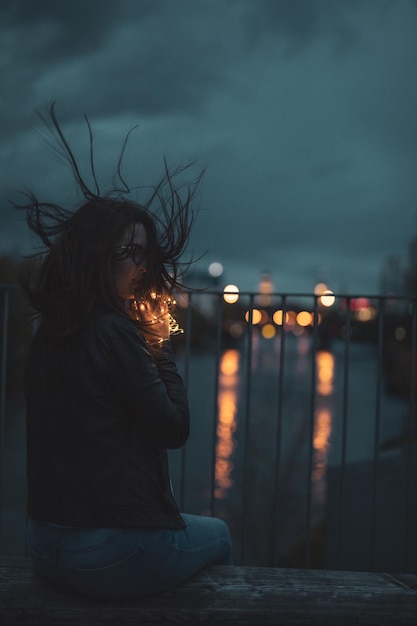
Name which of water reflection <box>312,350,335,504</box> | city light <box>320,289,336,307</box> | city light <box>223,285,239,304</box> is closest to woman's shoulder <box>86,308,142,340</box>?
city light <box>223,285,239,304</box>

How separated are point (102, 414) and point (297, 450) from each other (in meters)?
15.8

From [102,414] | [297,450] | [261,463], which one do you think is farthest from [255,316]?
[297,450]

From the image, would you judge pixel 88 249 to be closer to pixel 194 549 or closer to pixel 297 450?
A: pixel 194 549

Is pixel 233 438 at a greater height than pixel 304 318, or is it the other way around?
pixel 304 318

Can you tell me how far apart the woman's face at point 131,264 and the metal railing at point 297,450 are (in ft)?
3.46

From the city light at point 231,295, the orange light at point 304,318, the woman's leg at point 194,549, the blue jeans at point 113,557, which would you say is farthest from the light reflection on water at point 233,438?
the blue jeans at point 113,557

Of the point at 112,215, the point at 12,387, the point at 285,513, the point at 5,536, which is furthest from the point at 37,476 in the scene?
the point at 12,387

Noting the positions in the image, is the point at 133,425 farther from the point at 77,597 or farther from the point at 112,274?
the point at 77,597

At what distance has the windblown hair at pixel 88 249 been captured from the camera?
177cm

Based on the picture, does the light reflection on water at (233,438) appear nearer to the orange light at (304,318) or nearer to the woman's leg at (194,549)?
the orange light at (304,318)

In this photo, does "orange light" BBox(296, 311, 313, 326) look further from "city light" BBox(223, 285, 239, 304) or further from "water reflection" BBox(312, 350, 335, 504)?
"water reflection" BBox(312, 350, 335, 504)

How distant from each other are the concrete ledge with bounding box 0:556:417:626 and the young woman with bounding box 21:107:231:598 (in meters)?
0.07

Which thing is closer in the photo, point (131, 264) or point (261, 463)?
point (131, 264)

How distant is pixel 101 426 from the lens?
173 centimetres
